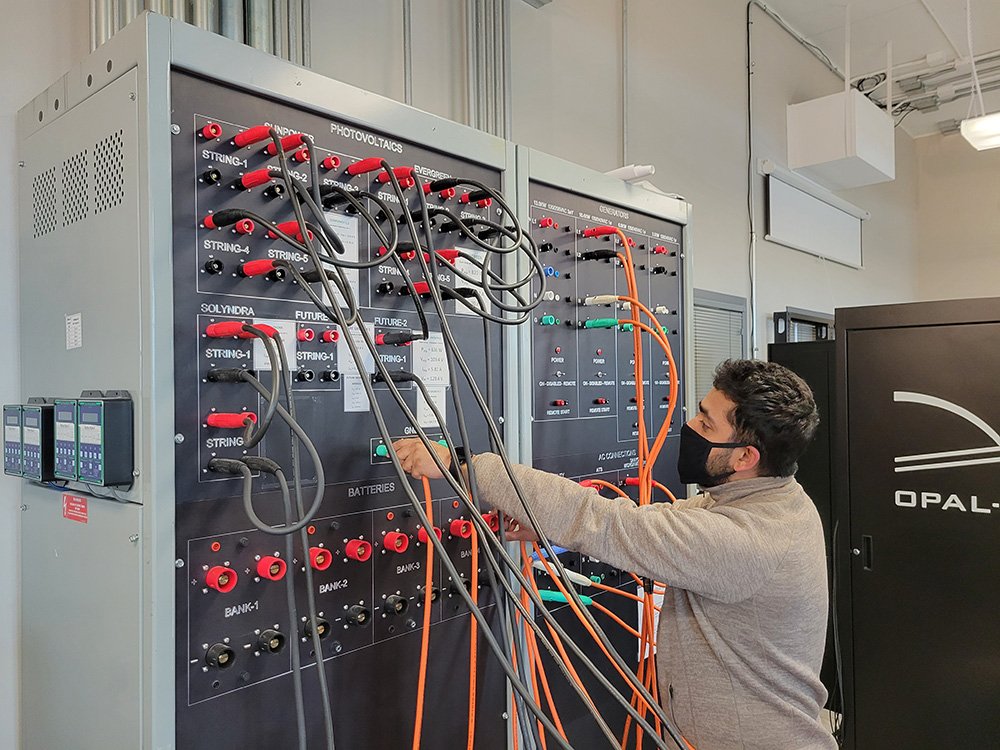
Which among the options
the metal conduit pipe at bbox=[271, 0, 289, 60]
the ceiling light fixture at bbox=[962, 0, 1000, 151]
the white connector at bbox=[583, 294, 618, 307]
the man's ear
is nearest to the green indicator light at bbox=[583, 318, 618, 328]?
the white connector at bbox=[583, 294, 618, 307]

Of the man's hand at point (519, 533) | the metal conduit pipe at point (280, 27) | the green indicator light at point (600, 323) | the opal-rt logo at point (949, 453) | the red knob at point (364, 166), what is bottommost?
the man's hand at point (519, 533)

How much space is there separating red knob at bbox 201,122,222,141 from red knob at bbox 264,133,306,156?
0.28 feet

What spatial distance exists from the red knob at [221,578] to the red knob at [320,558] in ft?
0.44

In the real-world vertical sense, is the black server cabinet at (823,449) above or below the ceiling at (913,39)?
below

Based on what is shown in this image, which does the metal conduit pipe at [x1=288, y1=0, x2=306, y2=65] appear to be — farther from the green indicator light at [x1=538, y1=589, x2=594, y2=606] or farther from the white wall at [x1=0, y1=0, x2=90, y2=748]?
the green indicator light at [x1=538, y1=589, x2=594, y2=606]

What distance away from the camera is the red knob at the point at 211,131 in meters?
1.18

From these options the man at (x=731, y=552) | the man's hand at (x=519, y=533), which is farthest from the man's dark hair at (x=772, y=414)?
the man's hand at (x=519, y=533)

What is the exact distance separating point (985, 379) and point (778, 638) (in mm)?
1463

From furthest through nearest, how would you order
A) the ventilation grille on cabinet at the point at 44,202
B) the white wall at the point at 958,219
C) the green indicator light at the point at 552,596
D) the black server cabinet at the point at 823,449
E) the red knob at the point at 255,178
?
the white wall at the point at 958,219
the black server cabinet at the point at 823,449
the green indicator light at the point at 552,596
the ventilation grille on cabinet at the point at 44,202
the red knob at the point at 255,178

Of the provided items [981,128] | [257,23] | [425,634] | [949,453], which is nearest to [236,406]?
[425,634]

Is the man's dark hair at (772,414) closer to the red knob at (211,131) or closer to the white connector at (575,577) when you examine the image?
the white connector at (575,577)

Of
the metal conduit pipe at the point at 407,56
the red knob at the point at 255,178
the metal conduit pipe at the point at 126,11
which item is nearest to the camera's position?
the red knob at the point at 255,178

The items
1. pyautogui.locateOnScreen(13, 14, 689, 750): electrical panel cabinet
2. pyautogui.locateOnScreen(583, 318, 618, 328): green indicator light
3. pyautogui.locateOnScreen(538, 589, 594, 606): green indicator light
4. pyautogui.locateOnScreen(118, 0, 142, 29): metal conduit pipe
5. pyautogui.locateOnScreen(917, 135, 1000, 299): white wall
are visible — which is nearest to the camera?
pyautogui.locateOnScreen(13, 14, 689, 750): electrical panel cabinet

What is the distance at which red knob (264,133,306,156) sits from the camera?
1.24m
